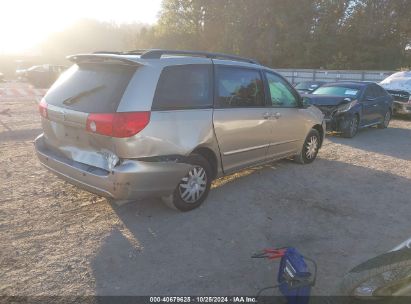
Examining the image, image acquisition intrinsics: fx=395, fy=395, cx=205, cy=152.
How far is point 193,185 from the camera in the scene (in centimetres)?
460

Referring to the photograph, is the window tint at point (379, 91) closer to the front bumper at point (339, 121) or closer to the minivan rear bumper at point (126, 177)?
the front bumper at point (339, 121)

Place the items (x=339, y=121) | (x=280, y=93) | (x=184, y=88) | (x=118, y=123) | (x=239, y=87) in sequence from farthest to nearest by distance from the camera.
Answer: (x=339, y=121)
(x=280, y=93)
(x=239, y=87)
(x=184, y=88)
(x=118, y=123)

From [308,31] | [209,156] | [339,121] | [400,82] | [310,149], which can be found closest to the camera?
[209,156]

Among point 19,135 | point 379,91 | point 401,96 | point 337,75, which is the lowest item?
point 19,135

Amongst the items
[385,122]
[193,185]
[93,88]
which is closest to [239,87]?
[193,185]

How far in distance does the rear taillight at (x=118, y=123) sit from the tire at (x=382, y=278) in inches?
89.9

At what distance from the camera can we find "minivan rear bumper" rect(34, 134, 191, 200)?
3848 mm

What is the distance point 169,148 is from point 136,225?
0.92 metres

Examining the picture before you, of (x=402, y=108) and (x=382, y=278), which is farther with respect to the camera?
(x=402, y=108)

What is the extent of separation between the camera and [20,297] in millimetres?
2984

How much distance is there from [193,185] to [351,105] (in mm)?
6804

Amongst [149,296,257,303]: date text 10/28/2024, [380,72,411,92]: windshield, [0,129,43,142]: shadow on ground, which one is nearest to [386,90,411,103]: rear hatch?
[380,72,411,92]: windshield

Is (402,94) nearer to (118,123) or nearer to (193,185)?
(193,185)

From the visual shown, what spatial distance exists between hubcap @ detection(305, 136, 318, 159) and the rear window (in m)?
3.94
